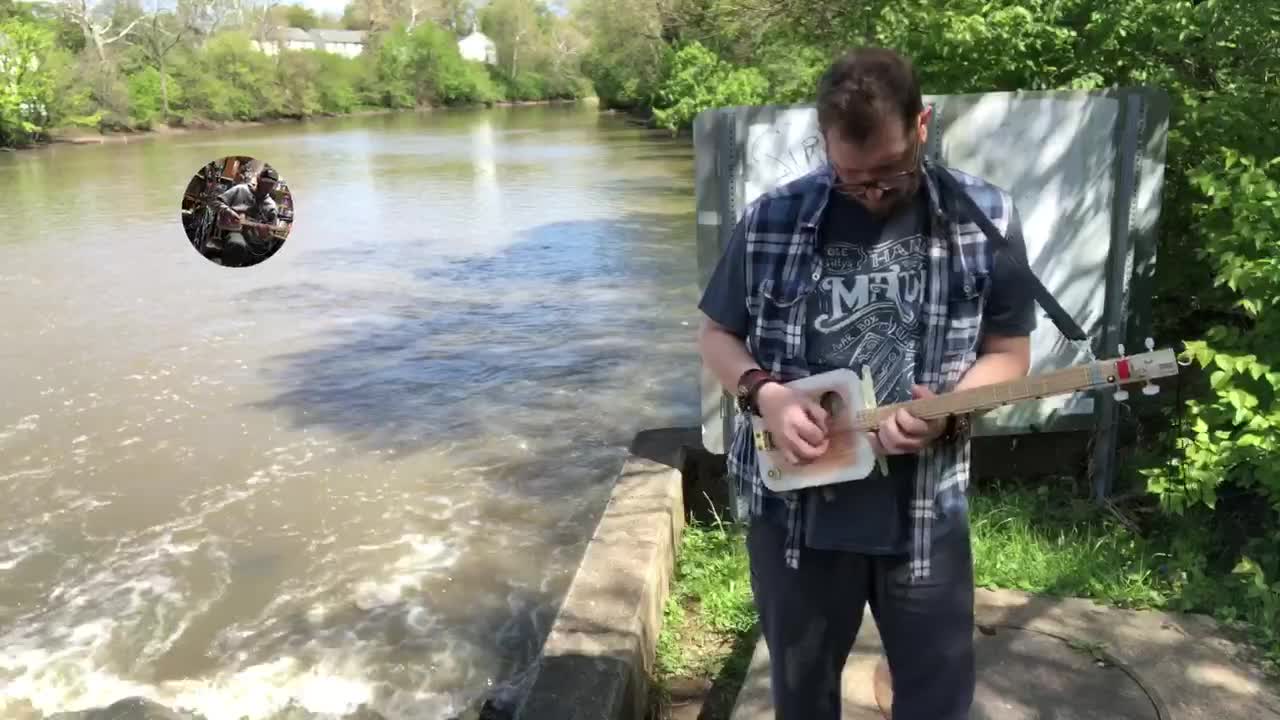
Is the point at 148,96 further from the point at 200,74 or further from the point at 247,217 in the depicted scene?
the point at 247,217

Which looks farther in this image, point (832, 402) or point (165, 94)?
point (165, 94)

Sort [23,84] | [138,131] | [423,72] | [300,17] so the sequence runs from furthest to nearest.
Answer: [300,17] < [423,72] < [138,131] < [23,84]

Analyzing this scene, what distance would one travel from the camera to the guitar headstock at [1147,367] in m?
1.71

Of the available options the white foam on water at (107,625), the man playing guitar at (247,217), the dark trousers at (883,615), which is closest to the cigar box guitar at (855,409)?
the dark trousers at (883,615)

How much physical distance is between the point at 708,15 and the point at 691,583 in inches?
494

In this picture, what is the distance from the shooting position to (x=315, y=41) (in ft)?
218

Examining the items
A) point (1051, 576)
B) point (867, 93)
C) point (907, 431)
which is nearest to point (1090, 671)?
point (1051, 576)

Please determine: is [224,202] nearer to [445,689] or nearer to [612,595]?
[612,595]

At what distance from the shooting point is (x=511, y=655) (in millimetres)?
4836

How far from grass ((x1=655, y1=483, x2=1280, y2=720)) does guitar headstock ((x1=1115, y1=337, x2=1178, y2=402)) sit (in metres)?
1.88

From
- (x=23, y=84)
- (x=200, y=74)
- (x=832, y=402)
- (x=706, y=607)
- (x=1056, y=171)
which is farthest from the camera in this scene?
(x=200, y=74)

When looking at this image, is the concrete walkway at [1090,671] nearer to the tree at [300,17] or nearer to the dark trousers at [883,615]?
the dark trousers at [883,615]

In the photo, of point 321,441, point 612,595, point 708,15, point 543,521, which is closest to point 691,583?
point 612,595

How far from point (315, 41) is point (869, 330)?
70687mm
